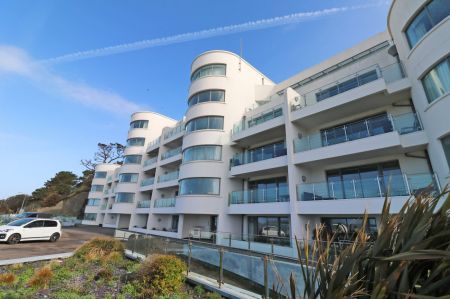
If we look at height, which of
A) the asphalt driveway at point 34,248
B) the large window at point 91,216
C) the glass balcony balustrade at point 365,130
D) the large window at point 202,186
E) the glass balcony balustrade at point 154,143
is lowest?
the asphalt driveway at point 34,248

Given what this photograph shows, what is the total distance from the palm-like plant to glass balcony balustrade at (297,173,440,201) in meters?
8.85

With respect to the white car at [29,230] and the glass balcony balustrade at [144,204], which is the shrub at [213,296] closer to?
the white car at [29,230]

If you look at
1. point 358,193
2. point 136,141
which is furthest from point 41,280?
point 136,141

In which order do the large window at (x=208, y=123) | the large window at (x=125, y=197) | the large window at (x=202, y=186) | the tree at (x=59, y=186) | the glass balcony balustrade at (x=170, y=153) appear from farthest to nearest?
the tree at (x=59, y=186) → the large window at (x=125, y=197) → the glass balcony balustrade at (x=170, y=153) → the large window at (x=208, y=123) → the large window at (x=202, y=186)

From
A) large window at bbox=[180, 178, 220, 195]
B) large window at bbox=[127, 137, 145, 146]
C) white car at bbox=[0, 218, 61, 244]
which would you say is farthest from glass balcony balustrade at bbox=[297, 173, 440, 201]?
large window at bbox=[127, 137, 145, 146]

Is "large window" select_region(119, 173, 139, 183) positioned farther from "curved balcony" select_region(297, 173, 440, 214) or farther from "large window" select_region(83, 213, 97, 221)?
"curved balcony" select_region(297, 173, 440, 214)

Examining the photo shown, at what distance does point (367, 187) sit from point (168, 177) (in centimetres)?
2246

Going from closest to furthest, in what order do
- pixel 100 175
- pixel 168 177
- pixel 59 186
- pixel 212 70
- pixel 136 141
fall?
pixel 212 70
pixel 168 177
pixel 136 141
pixel 100 175
pixel 59 186

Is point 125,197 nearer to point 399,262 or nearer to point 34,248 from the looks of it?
point 34,248

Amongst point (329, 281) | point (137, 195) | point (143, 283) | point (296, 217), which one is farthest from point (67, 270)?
point (137, 195)

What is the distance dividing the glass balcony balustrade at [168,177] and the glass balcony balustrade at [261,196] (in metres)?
9.94

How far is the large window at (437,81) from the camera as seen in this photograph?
34.8 ft

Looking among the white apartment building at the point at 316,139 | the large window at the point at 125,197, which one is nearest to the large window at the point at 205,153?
the white apartment building at the point at 316,139

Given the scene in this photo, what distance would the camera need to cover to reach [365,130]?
46.2 ft
